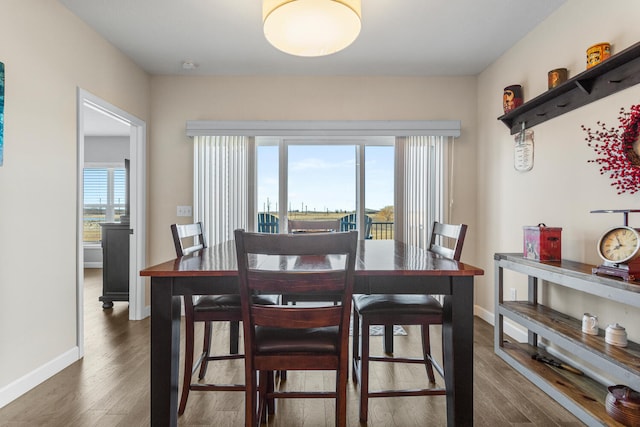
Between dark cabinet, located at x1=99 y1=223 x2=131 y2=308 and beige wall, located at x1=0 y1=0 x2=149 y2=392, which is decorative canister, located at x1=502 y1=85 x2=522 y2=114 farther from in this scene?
dark cabinet, located at x1=99 y1=223 x2=131 y2=308

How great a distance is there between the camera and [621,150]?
205 cm

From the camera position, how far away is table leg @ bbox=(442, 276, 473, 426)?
1.58m

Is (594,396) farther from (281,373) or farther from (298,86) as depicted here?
(298,86)

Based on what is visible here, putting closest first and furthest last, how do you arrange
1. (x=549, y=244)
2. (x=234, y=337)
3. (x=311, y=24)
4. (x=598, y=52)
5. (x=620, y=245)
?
1. (x=620, y=245)
2. (x=311, y=24)
3. (x=598, y=52)
4. (x=549, y=244)
5. (x=234, y=337)

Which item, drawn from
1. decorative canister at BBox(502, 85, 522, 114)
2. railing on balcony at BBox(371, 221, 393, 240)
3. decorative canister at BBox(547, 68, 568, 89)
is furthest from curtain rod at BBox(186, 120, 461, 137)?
decorative canister at BBox(547, 68, 568, 89)

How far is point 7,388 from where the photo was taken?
2.11m

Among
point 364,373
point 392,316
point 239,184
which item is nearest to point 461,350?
point 392,316

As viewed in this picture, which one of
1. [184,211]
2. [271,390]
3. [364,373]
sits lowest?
[271,390]

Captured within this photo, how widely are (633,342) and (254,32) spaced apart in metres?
3.24

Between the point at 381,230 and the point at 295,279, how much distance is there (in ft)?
9.56

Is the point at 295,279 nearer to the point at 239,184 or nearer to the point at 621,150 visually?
the point at 621,150

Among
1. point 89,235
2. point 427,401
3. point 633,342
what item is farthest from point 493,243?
point 89,235

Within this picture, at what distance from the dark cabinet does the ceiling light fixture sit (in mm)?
3018

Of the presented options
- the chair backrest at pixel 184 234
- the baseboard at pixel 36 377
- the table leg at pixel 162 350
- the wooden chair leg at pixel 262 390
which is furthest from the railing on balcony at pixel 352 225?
the table leg at pixel 162 350
